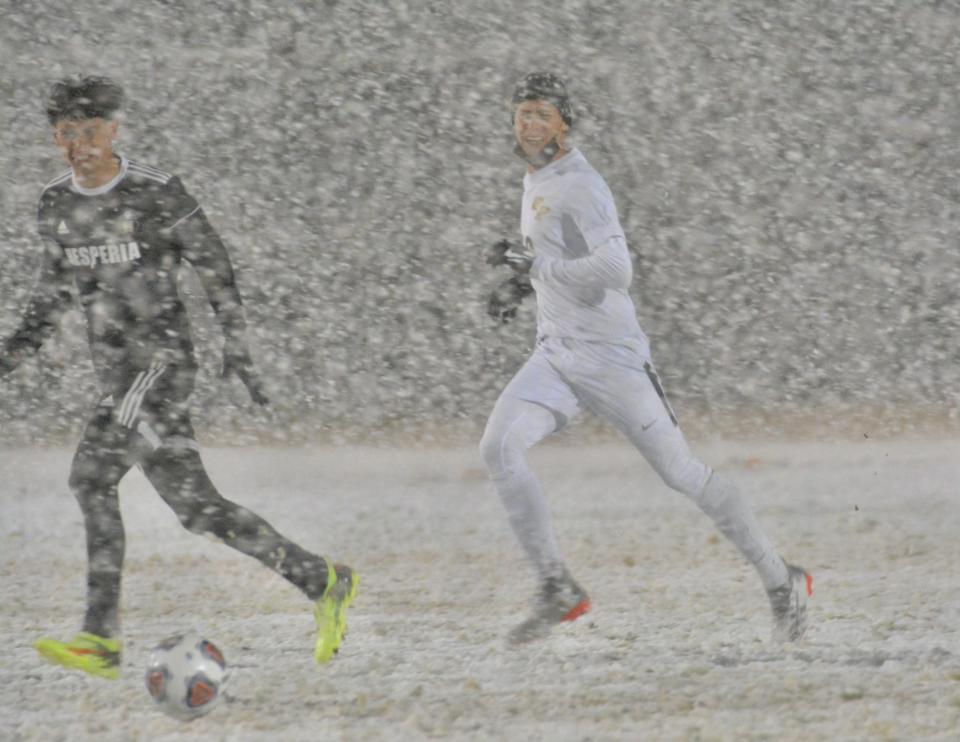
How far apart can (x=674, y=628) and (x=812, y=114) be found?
10.0 metres

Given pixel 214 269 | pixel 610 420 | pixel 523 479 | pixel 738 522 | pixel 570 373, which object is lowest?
pixel 738 522

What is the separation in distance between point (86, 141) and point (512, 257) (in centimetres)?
145

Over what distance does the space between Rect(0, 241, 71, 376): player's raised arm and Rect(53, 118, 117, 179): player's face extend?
0.32m

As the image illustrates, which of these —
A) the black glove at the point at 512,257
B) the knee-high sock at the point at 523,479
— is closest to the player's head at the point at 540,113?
the black glove at the point at 512,257

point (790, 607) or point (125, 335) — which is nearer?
point (125, 335)

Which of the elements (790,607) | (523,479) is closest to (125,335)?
(523,479)

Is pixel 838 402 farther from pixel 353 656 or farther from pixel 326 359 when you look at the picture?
pixel 353 656

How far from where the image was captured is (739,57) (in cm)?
1416

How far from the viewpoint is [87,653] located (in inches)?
169

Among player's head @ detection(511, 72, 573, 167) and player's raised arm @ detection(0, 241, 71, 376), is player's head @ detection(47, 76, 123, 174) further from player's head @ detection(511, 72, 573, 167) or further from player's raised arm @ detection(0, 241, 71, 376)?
player's head @ detection(511, 72, 573, 167)

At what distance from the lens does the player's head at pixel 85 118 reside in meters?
4.23

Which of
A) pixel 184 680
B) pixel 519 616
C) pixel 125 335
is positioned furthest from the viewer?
pixel 519 616

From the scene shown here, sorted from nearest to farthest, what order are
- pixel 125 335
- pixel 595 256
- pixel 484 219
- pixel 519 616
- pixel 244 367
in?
pixel 125 335 → pixel 244 367 → pixel 595 256 → pixel 519 616 → pixel 484 219

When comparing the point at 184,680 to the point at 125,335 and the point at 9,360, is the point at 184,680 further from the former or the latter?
the point at 9,360
